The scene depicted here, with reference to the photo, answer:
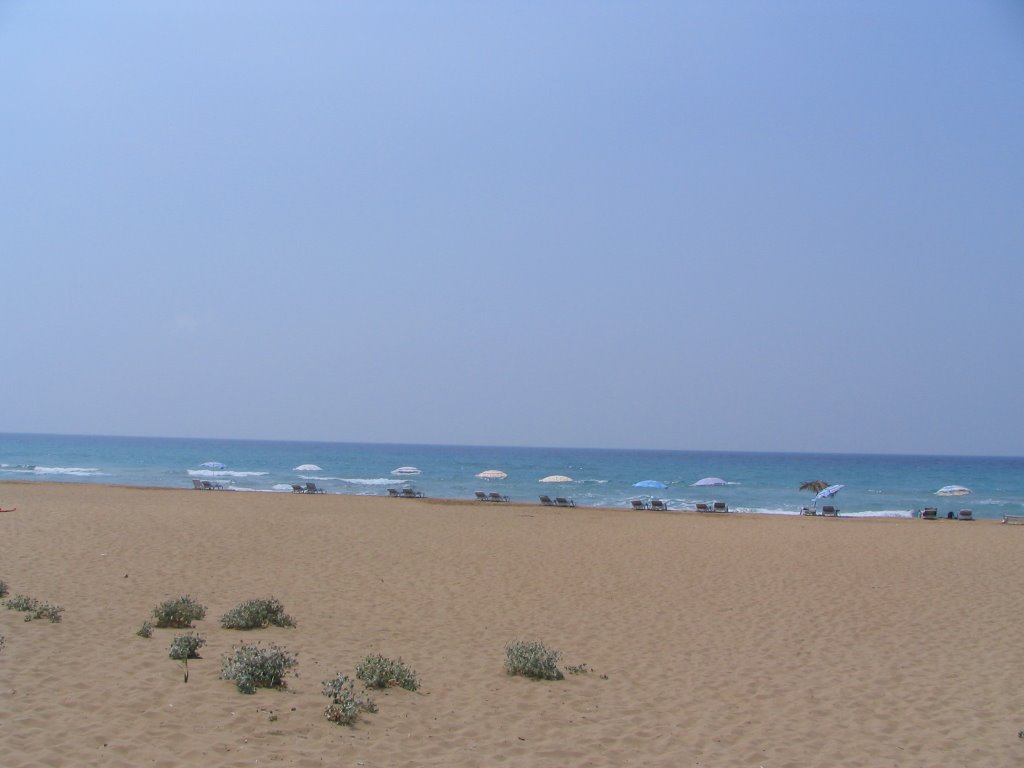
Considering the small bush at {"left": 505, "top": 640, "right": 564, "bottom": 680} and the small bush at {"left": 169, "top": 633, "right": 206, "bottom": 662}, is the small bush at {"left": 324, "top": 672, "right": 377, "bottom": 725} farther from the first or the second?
the small bush at {"left": 505, "top": 640, "right": 564, "bottom": 680}

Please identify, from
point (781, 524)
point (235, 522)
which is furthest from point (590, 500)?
point (235, 522)

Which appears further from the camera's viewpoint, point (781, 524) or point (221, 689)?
point (781, 524)

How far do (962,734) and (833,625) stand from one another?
420 centimetres

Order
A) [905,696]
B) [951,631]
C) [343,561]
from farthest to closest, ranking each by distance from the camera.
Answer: [343,561], [951,631], [905,696]

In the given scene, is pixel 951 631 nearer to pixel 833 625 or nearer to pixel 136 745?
pixel 833 625

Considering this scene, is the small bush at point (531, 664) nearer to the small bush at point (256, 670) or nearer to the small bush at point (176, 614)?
the small bush at point (256, 670)

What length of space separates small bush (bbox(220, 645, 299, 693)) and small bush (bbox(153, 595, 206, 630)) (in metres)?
2.07

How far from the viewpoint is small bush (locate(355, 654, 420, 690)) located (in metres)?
6.90

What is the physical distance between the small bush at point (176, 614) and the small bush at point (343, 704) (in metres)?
2.82

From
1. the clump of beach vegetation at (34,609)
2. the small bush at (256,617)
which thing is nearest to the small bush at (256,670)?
the small bush at (256,617)

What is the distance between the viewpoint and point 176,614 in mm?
8680

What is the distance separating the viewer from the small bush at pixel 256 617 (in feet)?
29.0

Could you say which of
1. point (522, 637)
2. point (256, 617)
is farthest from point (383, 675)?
point (522, 637)

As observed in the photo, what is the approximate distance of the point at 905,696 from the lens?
7.60m
